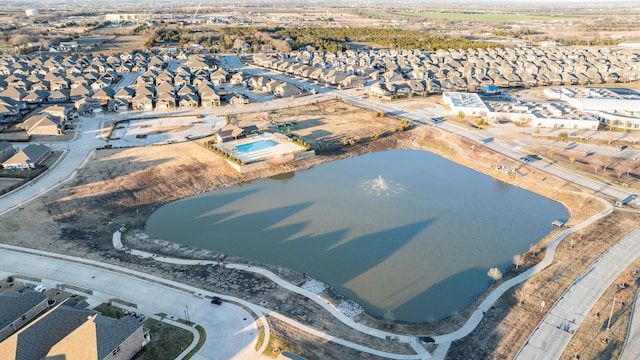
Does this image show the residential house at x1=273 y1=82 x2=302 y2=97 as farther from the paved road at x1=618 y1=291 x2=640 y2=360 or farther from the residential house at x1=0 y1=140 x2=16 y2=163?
the paved road at x1=618 y1=291 x2=640 y2=360

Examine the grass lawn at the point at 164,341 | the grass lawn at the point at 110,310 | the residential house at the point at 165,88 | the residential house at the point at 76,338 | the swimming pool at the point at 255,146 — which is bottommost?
the grass lawn at the point at 164,341

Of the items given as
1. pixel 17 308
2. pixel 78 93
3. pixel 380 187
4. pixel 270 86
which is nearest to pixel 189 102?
pixel 270 86

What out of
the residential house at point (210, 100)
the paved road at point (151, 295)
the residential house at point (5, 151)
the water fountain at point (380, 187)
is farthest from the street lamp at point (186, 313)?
the residential house at point (210, 100)

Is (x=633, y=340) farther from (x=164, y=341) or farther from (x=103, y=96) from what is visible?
(x=103, y=96)

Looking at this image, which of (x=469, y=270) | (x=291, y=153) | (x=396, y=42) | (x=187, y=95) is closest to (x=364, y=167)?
(x=291, y=153)

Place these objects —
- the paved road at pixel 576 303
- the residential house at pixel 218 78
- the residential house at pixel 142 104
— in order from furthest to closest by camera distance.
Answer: the residential house at pixel 218 78 < the residential house at pixel 142 104 < the paved road at pixel 576 303

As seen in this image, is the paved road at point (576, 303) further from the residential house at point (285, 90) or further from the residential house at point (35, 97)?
the residential house at point (35, 97)

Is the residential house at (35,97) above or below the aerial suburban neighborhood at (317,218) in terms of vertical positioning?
above
